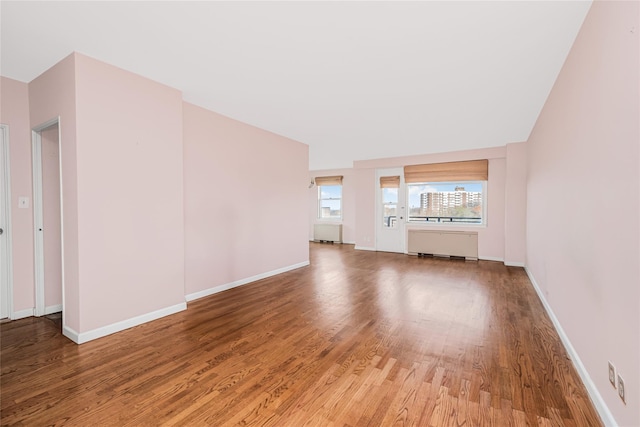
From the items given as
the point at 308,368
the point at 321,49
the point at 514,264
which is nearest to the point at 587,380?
the point at 308,368

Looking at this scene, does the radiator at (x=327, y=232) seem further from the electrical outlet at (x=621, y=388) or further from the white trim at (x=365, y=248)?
→ the electrical outlet at (x=621, y=388)

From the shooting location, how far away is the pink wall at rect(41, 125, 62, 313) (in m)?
3.17

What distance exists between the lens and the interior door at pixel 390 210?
300 inches

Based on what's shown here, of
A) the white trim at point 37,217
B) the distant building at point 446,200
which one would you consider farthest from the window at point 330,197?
the white trim at point 37,217

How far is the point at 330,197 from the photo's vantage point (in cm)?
985

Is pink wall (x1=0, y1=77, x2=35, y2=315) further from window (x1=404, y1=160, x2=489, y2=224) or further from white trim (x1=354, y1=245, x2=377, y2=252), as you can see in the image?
window (x1=404, y1=160, x2=489, y2=224)

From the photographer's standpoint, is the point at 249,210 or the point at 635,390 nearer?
the point at 635,390

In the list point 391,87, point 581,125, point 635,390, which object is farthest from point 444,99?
point 635,390

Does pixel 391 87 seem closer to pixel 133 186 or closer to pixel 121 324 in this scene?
pixel 133 186

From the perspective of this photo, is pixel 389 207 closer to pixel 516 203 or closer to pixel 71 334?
pixel 516 203

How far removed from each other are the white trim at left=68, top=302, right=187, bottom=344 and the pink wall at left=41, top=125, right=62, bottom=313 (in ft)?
2.79

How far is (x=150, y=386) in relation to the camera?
1936 millimetres

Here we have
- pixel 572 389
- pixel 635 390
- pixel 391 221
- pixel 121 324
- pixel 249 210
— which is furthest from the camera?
pixel 391 221

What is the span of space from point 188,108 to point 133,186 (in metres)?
1.35
